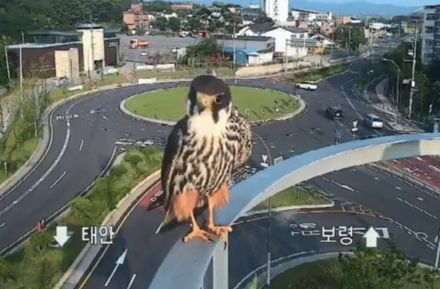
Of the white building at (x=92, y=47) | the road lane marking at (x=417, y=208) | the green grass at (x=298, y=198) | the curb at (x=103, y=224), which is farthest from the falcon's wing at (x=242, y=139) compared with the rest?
the white building at (x=92, y=47)

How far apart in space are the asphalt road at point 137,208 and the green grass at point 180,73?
31.1 feet

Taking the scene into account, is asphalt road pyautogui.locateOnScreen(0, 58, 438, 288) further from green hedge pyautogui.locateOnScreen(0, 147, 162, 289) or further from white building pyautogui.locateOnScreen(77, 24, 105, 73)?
white building pyautogui.locateOnScreen(77, 24, 105, 73)

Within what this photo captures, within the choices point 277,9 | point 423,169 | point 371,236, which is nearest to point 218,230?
point 371,236

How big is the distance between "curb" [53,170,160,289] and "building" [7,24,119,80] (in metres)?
18.4

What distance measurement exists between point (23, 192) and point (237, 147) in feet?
45.4

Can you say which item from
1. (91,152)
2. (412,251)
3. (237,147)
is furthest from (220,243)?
(91,152)

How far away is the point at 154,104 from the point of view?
29109 mm

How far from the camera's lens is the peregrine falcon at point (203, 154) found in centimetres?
320

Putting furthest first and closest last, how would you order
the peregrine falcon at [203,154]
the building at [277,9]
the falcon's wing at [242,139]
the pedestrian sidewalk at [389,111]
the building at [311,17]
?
the building at [277,9] → the building at [311,17] → the pedestrian sidewalk at [389,111] → the falcon's wing at [242,139] → the peregrine falcon at [203,154]

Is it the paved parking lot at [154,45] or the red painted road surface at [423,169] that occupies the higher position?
the paved parking lot at [154,45]

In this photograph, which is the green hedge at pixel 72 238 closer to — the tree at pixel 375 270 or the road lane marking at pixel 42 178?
the road lane marking at pixel 42 178

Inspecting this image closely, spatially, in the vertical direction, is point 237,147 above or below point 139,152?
above

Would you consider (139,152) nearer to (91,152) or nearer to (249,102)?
(91,152)

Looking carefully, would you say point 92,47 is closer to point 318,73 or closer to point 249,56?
point 249,56
